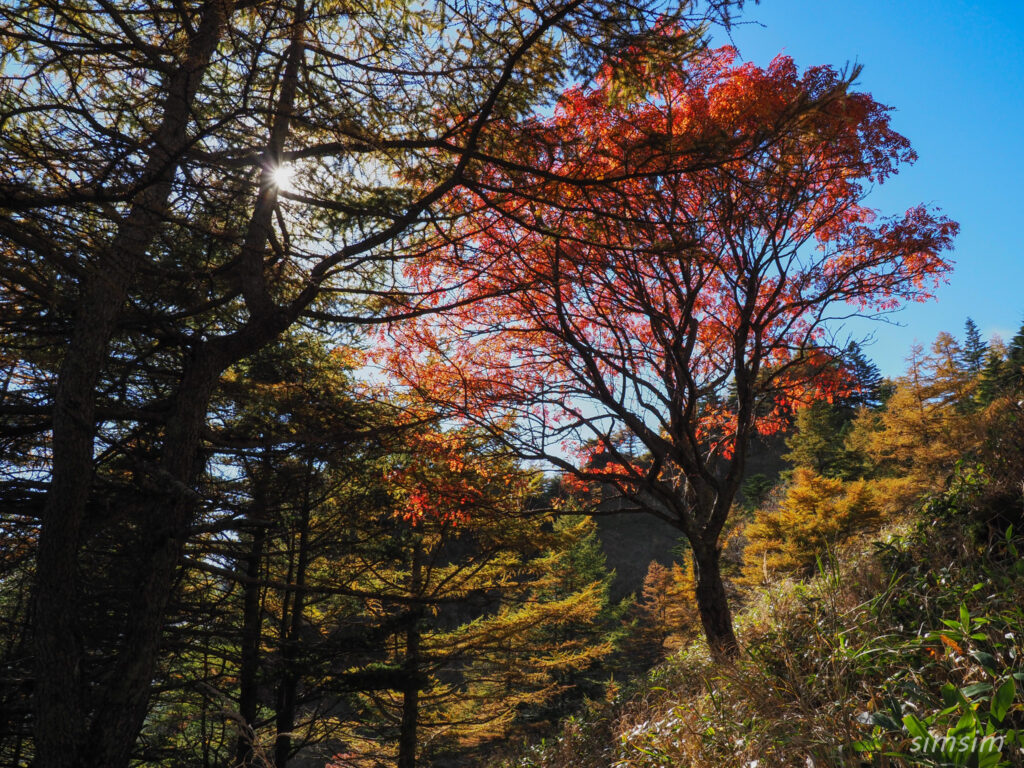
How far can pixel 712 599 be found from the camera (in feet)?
18.6

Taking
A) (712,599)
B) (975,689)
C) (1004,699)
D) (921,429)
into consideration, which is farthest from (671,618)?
(1004,699)

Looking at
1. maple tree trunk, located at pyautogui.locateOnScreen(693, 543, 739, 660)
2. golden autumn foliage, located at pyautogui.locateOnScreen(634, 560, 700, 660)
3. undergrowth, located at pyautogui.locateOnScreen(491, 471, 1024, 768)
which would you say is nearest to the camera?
undergrowth, located at pyautogui.locateOnScreen(491, 471, 1024, 768)

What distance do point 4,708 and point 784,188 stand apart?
9019mm

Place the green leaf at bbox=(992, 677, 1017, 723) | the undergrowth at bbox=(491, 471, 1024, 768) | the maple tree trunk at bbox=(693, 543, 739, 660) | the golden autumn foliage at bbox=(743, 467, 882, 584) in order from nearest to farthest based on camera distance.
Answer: the green leaf at bbox=(992, 677, 1017, 723) → the undergrowth at bbox=(491, 471, 1024, 768) → the maple tree trunk at bbox=(693, 543, 739, 660) → the golden autumn foliage at bbox=(743, 467, 882, 584)

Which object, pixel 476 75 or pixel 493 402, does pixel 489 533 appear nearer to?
pixel 493 402

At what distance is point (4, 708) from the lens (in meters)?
4.74

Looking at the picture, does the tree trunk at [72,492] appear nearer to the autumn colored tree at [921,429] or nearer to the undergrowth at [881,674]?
the undergrowth at [881,674]

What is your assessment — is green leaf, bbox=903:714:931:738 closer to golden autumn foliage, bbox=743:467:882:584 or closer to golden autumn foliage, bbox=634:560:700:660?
golden autumn foliage, bbox=743:467:882:584

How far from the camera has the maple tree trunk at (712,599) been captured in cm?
555

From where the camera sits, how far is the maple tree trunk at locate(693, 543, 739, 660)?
5.55 m

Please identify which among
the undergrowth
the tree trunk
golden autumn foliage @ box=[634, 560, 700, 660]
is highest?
the tree trunk

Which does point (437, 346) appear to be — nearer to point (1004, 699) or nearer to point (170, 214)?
point (170, 214)

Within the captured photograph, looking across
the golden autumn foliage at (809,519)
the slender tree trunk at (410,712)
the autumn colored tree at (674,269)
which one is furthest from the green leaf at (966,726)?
the golden autumn foliage at (809,519)

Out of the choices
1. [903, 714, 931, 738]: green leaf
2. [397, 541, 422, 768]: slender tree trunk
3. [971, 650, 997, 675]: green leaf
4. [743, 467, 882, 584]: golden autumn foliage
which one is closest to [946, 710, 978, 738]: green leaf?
[903, 714, 931, 738]: green leaf
